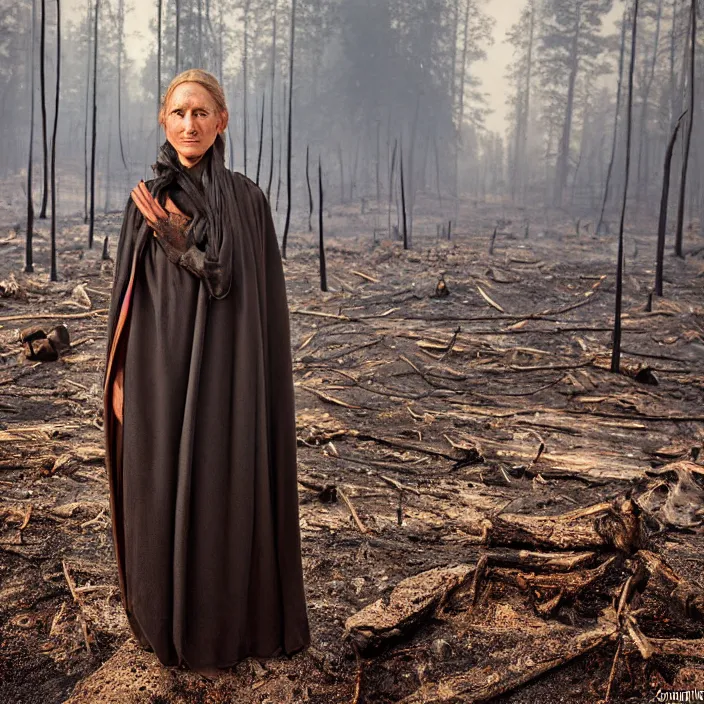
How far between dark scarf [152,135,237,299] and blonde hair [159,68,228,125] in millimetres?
76

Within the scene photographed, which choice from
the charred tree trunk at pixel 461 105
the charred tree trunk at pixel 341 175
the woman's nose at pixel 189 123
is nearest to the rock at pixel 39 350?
the woman's nose at pixel 189 123

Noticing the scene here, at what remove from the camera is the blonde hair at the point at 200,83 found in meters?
1.52

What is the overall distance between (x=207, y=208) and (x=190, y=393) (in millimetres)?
423

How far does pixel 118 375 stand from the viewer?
63.1 inches

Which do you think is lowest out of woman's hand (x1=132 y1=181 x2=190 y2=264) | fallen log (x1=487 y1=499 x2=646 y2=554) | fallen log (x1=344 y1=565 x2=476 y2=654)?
fallen log (x1=344 y1=565 x2=476 y2=654)

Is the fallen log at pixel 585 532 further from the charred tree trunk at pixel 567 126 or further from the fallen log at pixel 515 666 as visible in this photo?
the charred tree trunk at pixel 567 126

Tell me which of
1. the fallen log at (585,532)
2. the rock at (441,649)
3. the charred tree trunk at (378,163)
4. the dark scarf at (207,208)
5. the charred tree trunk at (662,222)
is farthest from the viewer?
the charred tree trunk at (378,163)

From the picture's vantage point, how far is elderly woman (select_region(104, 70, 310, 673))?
1.53 metres

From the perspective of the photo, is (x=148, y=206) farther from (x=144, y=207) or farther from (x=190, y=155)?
(x=190, y=155)

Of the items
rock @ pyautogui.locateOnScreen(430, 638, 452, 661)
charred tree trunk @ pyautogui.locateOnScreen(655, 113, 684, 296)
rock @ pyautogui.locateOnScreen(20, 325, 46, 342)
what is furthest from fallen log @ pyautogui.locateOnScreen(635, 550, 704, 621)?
charred tree trunk @ pyautogui.locateOnScreen(655, 113, 684, 296)

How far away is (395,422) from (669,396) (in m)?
2.07

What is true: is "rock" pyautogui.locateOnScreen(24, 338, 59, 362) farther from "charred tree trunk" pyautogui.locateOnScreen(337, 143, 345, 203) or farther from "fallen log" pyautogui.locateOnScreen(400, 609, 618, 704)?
"charred tree trunk" pyautogui.locateOnScreen(337, 143, 345, 203)

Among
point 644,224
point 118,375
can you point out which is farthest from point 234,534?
point 644,224

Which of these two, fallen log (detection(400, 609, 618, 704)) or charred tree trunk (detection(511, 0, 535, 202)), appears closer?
fallen log (detection(400, 609, 618, 704))
